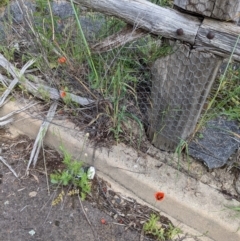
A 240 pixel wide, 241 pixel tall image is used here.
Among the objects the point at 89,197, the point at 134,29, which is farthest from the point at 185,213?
the point at 134,29

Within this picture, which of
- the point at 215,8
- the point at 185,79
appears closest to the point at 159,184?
the point at 185,79

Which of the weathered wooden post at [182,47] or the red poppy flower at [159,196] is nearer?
the weathered wooden post at [182,47]

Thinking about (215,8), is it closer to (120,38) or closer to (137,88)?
(120,38)

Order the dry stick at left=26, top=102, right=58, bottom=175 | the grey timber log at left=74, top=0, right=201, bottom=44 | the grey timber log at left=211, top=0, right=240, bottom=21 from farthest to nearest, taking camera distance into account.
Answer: the dry stick at left=26, top=102, right=58, bottom=175 → the grey timber log at left=74, top=0, right=201, bottom=44 → the grey timber log at left=211, top=0, right=240, bottom=21

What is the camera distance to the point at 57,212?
2.03 m

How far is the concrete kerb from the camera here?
1.94 meters

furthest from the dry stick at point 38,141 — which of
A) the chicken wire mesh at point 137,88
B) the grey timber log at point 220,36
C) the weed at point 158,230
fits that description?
Answer: the grey timber log at point 220,36

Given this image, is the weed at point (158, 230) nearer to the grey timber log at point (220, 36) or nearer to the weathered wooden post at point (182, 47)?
the weathered wooden post at point (182, 47)

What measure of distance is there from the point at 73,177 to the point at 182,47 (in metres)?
0.90

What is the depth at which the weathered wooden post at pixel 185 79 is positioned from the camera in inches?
61.0

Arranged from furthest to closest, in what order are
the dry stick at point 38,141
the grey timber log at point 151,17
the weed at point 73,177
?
the dry stick at point 38,141, the weed at point 73,177, the grey timber log at point 151,17

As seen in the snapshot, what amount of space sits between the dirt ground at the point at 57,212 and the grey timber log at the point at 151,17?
91 centimetres

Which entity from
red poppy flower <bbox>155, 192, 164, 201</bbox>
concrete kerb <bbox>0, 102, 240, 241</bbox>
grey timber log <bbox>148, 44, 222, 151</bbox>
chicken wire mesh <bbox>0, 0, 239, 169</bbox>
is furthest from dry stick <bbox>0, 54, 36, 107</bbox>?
red poppy flower <bbox>155, 192, 164, 201</bbox>

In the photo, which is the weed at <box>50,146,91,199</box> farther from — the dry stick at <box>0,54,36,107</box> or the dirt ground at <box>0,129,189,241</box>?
the dry stick at <box>0,54,36,107</box>
